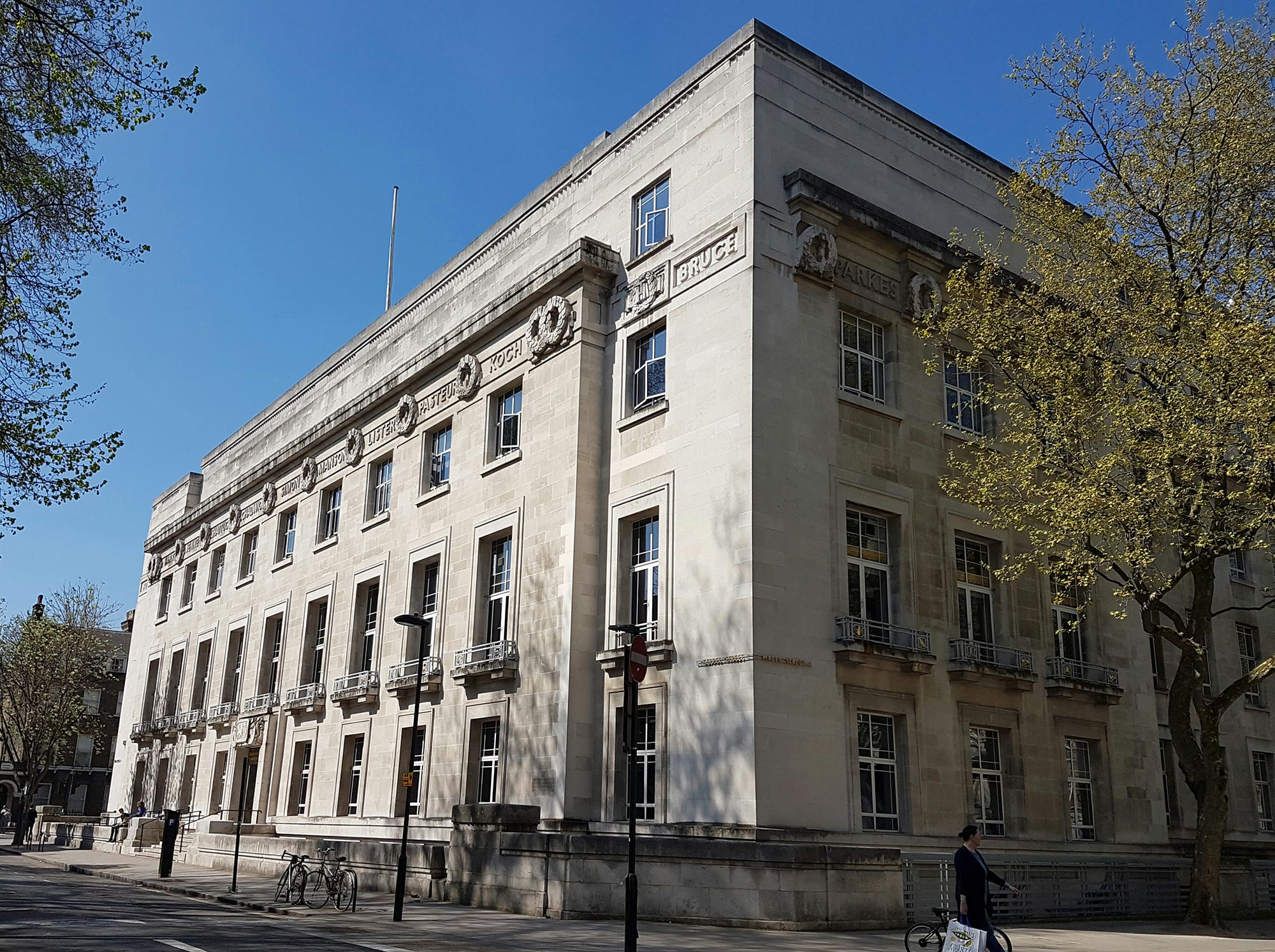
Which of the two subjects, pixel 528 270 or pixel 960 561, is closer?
pixel 960 561

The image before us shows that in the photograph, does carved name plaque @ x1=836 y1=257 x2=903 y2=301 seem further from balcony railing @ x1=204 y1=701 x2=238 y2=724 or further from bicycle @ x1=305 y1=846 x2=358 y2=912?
balcony railing @ x1=204 y1=701 x2=238 y2=724

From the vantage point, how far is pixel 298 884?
21.4 meters

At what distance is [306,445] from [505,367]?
13.3 meters

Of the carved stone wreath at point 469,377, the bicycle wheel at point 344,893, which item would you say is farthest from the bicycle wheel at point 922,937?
the carved stone wreath at point 469,377

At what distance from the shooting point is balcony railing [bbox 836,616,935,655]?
69.4 feet

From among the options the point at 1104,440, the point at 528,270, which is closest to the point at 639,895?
the point at 1104,440

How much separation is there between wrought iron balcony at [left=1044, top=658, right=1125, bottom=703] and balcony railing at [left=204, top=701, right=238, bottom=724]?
93.0 feet

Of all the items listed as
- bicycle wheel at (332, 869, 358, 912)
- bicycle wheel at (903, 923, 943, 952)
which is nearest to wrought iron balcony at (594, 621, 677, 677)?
bicycle wheel at (332, 869, 358, 912)

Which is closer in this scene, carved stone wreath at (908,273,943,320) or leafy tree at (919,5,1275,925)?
leafy tree at (919,5,1275,925)

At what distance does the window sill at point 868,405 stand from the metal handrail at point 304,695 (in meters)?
19.1

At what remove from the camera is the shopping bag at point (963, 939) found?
37.3ft

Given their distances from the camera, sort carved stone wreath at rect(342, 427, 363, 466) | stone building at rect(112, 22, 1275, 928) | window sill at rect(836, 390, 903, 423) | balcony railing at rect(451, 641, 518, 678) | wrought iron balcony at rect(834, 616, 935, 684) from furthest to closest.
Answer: carved stone wreath at rect(342, 427, 363, 466)
balcony railing at rect(451, 641, 518, 678)
window sill at rect(836, 390, 903, 423)
wrought iron balcony at rect(834, 616, 935, 684)
stone building at rect(112, 22, 1275, 928)

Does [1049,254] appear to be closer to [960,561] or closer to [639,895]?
[960,561]

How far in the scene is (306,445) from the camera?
38.9 metres
